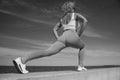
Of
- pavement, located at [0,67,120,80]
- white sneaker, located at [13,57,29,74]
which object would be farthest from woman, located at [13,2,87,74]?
pavement, located at [0,67,120,80]

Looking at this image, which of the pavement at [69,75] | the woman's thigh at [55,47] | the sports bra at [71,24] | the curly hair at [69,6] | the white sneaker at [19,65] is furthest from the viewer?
the curly hair at [69,6]

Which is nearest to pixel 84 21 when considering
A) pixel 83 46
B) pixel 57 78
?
pixel 83 46

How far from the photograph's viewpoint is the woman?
257cm

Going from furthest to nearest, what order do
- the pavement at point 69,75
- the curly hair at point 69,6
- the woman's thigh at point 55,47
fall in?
1. the curly hair at point 69,6
2. the woman's thigh at point 55,47
3. the pavement at point 69,75

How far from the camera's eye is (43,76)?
Answer: 2.19 meters

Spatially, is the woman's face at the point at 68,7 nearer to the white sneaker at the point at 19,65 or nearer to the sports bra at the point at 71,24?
the sports bra at the point at 71,24

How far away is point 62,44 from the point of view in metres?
2.79

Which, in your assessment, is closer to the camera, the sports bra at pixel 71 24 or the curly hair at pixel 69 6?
the sports bra at pixel 71 24

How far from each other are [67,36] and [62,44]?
0.52 feet

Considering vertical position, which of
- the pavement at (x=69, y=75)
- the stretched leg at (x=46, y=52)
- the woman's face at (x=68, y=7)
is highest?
the woman's face at (x=68, y=7)

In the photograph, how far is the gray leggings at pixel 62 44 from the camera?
257 centimetres

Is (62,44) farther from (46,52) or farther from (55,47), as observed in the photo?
(46,52)

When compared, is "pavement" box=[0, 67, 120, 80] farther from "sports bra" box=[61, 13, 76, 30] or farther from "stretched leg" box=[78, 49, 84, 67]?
"sports bra" box=[61, 13, 76, 30]

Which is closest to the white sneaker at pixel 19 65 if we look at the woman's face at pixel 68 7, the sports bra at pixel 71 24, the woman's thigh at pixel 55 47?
the woman's thigh at pixel 55 47
